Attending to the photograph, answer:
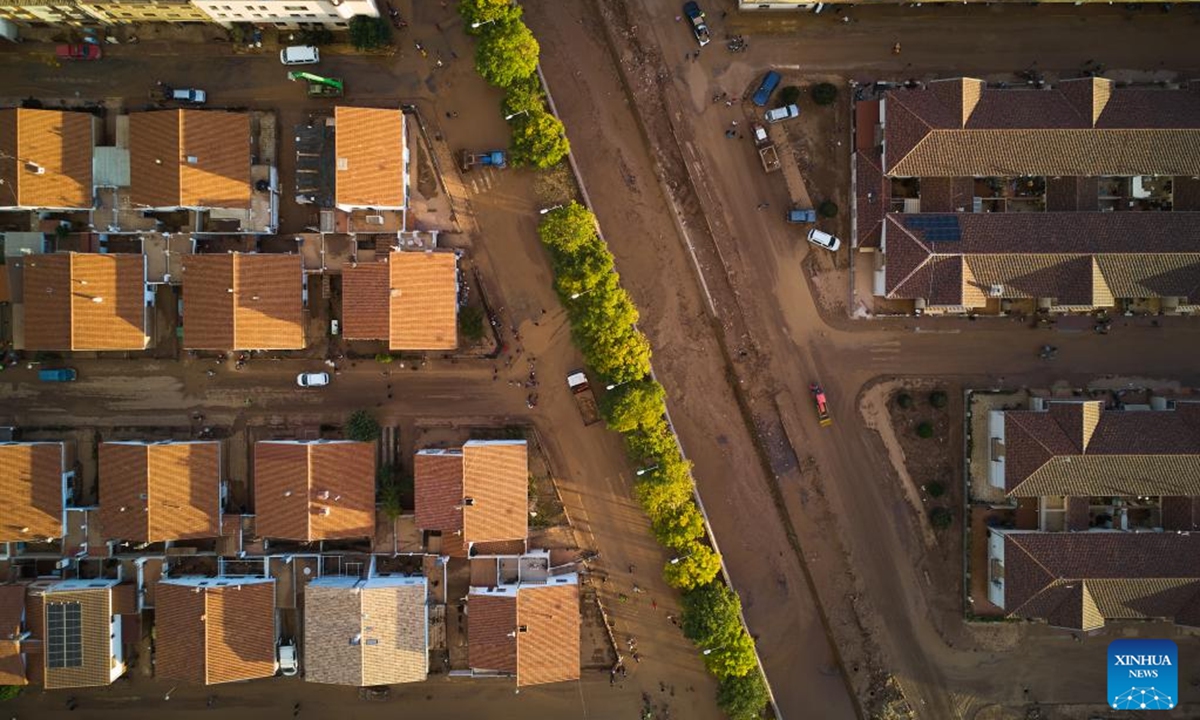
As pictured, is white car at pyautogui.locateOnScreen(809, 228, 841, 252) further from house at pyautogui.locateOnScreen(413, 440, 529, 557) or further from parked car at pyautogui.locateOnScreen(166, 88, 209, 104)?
parked car at pyautogui.locateOnScreen(166, 88, 209, 104)

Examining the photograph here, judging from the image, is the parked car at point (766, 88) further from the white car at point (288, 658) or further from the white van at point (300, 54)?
the white car at point (288, 658)

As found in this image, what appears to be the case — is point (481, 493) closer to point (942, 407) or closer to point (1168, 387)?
point (942, 407)

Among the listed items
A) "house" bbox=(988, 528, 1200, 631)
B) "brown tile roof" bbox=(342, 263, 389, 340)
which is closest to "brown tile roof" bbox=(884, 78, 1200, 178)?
"house" bbox=(988, 528, 1200, 631)

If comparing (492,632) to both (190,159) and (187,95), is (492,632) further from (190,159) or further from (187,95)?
(187,95)

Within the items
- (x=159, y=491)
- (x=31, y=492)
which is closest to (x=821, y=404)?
(x=159, y=491)

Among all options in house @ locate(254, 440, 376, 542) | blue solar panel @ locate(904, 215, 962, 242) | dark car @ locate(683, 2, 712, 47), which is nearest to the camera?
blue solar panel @ locate(904, 215, 962, 242)

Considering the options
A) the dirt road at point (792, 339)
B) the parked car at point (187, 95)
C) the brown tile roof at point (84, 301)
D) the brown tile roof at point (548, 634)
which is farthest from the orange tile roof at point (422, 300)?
the parked car at point (187, 95)

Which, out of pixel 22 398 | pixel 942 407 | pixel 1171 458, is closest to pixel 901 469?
pixel 942 407
